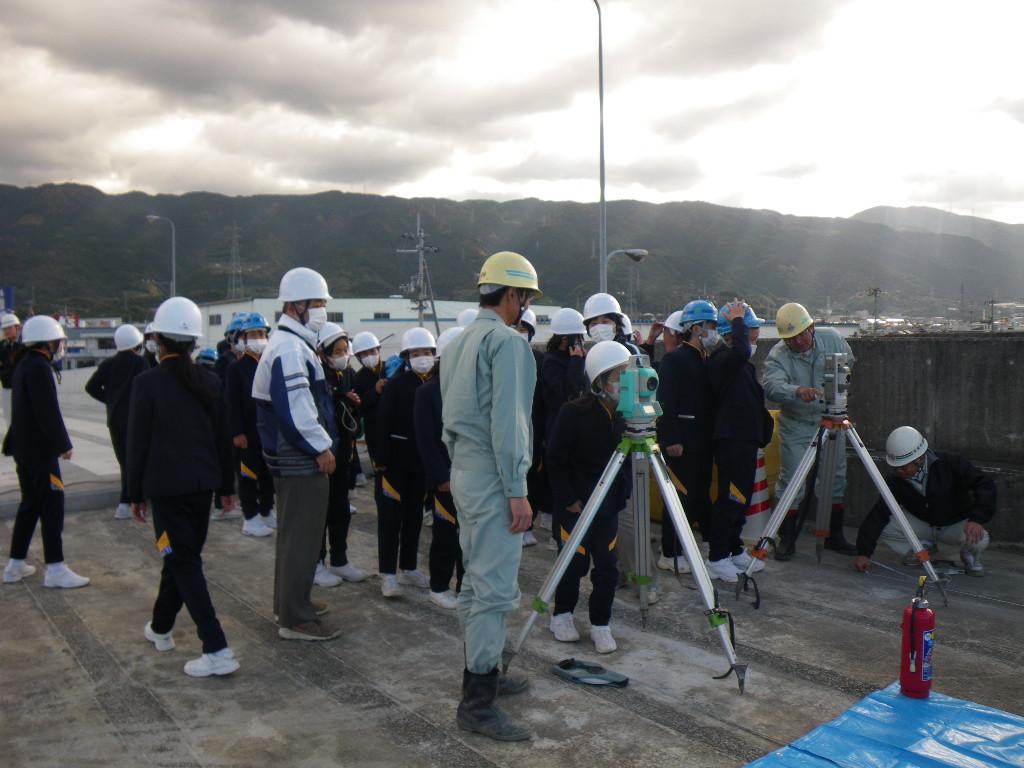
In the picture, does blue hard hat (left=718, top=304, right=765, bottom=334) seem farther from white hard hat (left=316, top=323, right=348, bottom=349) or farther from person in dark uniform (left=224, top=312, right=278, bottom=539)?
person in dark uniform (left=224, top=312, right=278, bottom=539)

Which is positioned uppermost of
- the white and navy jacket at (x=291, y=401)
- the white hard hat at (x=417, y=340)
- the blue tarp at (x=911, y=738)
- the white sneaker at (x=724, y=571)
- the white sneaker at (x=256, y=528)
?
the white hard hat at (x=417, y=340)

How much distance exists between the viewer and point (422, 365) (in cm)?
601

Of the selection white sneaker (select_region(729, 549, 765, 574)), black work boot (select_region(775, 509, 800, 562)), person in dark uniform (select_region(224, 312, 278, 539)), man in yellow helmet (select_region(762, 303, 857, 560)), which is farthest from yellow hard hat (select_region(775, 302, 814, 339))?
person in dark uniform (select_region(224, 312, 278, 539))

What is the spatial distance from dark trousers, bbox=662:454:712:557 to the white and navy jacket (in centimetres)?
290

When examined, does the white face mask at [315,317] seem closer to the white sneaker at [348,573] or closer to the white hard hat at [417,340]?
the white hard hat at [417,340]

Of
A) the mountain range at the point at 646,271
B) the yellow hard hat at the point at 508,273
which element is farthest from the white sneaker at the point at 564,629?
the mountain range at the point at 646,271

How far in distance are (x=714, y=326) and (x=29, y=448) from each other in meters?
5.38

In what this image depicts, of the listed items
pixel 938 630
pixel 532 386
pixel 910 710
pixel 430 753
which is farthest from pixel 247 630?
pixel 938 630

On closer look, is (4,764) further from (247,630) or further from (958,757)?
(958,757)

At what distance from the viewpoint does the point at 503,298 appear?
389 cm

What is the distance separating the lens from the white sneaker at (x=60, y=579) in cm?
600

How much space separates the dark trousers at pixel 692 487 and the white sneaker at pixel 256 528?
391 centimetres

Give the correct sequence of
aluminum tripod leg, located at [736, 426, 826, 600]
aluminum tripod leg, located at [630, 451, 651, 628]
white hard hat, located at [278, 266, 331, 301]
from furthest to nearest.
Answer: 1. aluminum tripod leg, located at [736, 426, 826, 600]
2. white hard hat, located at [278, 266, 331, 301]
3. aluminum tripod leg, located at [630, 451, 651, 628]

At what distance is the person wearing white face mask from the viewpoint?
4.77m
